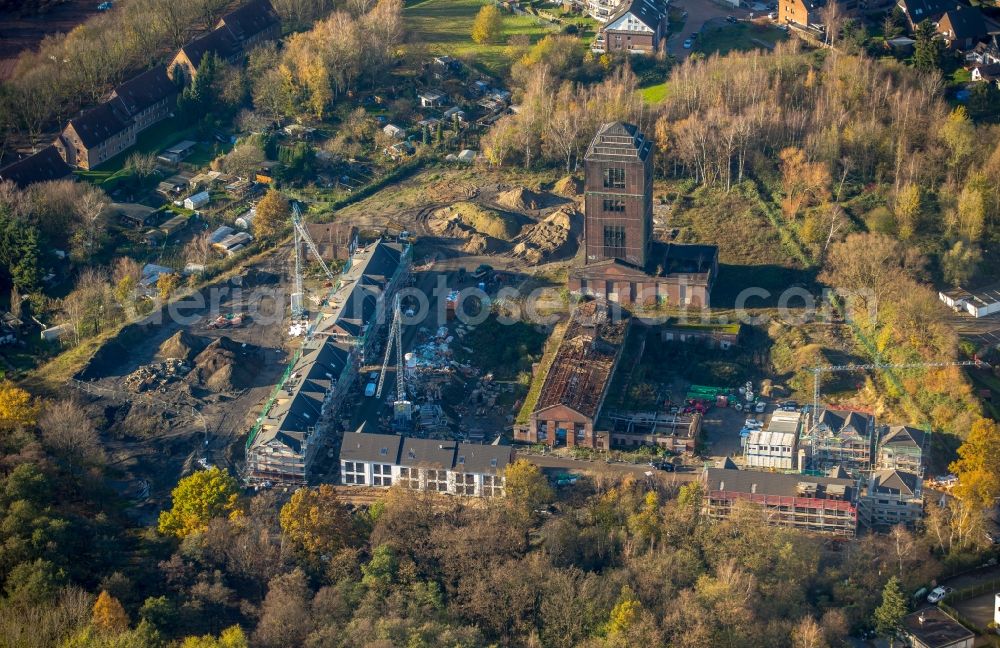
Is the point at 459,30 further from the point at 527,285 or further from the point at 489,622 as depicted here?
the point at 489,622

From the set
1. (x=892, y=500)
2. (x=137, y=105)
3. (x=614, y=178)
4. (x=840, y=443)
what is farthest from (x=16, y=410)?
(x=892, y=500)

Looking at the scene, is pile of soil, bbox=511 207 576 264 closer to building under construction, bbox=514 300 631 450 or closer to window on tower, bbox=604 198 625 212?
window on tower, bbox=604 198 625 212

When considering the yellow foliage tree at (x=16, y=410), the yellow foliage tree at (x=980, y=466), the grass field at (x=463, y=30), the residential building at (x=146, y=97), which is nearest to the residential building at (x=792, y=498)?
the yellow foliage tree at (x=980, y=466)

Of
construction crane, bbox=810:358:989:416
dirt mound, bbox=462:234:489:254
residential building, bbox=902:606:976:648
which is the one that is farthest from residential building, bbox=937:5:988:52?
residential building, bbox=902:606:976:648

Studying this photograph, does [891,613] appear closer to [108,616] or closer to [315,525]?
[315,525]

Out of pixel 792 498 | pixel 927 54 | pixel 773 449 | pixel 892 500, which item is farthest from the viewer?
pixel 927 54

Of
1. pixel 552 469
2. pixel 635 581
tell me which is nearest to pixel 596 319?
pixel 552 469
